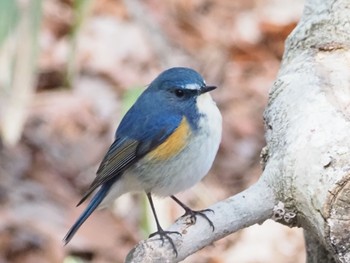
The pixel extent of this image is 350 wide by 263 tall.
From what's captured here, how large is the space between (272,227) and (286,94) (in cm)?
211

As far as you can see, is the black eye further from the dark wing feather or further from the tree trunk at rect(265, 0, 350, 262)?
the tree trunk at rect(265, 0, 350, 262)

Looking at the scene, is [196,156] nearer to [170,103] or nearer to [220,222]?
[170,103]

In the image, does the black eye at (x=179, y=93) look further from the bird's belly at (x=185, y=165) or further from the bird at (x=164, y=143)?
the bird's belly at (x=185, y=165)

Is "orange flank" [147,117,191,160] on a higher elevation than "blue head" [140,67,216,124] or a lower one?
lower

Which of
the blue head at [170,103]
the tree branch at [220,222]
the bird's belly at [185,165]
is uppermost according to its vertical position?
the blue head at [170,103]

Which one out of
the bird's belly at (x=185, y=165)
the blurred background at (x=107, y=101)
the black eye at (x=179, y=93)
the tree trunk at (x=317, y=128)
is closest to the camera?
the tree trunk at (x=317, y=128)

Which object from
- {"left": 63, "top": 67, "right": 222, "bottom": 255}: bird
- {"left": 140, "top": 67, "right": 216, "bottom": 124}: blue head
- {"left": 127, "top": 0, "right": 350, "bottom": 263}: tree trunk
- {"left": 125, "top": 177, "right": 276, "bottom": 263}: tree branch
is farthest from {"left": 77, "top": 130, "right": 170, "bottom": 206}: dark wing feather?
{"left": 125, "top": 177, "right": 276, "bottom": 263}: tree branch

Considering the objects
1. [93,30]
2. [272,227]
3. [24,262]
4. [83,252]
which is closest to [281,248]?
[272,227]

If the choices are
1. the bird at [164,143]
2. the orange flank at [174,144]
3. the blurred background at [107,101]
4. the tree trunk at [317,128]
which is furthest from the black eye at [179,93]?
the blurred background at [107,101]

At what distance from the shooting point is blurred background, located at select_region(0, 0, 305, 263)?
468 centimetres

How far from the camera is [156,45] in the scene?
20.8 ft

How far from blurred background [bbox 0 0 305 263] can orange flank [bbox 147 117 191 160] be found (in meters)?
0.78

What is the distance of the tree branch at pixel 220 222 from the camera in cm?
242

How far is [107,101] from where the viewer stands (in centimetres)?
605
